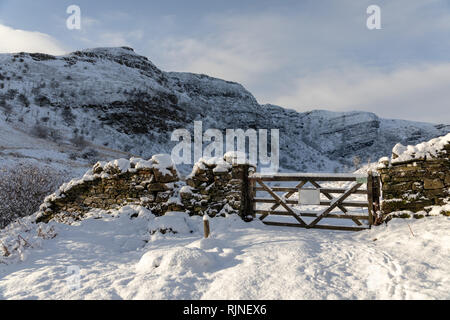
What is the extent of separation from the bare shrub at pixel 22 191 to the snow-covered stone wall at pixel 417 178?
1542 centimetres

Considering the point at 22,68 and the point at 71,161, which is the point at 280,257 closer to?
the point at 71,161

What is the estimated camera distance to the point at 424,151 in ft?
19.6

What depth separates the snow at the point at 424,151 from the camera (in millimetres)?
5867

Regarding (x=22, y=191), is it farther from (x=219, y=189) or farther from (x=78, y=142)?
(x=78, y=142)

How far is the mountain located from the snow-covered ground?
18002 millimetres

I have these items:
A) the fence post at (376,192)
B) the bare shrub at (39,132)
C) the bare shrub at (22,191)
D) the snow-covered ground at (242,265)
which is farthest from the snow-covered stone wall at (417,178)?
the bare shrub at (39,132)

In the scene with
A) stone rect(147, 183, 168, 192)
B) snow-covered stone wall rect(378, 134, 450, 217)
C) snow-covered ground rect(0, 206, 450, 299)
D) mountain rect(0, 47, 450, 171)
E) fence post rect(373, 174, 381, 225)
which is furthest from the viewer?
mountain rect(0, 47, 450, 171)

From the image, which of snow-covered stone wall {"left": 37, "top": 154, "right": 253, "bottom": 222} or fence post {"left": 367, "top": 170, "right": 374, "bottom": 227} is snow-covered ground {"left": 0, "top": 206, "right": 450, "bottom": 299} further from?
snow-covered stone wall {"left": 37, "top": 154, "right": 253, "bottom": 222}

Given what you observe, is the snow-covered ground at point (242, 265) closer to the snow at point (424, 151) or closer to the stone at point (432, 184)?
the stone at point (432, 184)

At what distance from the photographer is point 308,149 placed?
56938mm

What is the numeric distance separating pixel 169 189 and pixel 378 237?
17.9 feet

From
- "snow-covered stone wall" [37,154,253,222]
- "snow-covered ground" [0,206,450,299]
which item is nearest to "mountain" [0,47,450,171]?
"snow-covered stone wall" [37,154,253,222]

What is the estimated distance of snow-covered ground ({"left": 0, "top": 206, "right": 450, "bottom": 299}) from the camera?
139 inches
